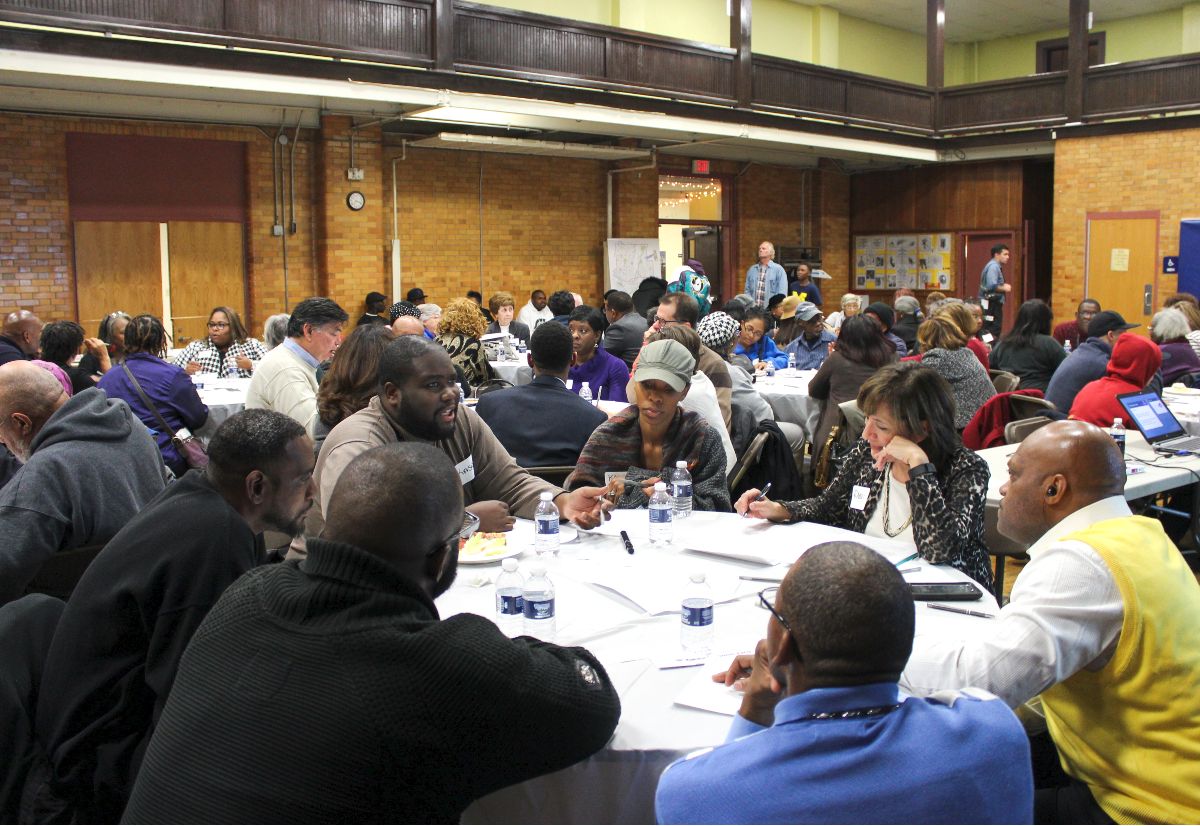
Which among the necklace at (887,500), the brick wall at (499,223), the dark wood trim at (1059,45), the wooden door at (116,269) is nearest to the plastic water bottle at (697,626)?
the necklace at (887,500)

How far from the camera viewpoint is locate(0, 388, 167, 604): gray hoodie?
305 centimetres

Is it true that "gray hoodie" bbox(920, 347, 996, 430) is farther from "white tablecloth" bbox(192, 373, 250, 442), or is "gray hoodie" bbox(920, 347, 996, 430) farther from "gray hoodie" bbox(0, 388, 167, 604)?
"gray hoodie" bbox(0, 388, 167, 604)

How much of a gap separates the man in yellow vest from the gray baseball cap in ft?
5.98

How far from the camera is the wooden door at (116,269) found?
1126 cm

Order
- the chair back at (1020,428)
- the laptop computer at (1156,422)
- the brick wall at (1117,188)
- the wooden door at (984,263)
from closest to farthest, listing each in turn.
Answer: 1. the chair back at (1020,428)
2. the laptop computer at (1156,422)
3. the brick wall at (1117,188)
4. the wooden door at (984,263)

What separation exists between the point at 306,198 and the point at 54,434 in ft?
32.6

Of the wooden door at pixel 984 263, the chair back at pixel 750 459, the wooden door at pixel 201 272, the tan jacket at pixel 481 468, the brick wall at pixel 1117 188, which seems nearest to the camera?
the tan jacket at pixel 481 468

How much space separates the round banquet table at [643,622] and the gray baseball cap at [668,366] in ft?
1.69

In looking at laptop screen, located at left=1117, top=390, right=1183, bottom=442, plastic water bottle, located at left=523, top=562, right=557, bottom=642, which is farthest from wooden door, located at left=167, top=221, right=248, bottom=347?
plastic water bottle, located at left=523, top=562, right=557, bottom=642

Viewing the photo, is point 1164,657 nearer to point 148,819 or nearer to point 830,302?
point 148,819

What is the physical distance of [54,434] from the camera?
3.24 meters

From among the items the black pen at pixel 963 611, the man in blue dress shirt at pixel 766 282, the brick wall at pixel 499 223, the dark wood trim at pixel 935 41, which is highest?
the dark wood trim at pixel 935 41

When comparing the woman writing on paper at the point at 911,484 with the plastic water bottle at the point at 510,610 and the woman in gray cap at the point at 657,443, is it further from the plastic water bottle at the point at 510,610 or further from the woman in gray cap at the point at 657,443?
the plastic water bottle at the point at 510,610

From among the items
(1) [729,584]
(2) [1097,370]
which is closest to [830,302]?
(2) [1097,370]
